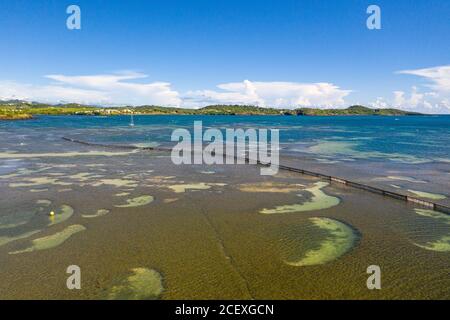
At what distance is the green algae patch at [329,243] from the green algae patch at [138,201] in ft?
41.4

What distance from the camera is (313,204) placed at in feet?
89.1

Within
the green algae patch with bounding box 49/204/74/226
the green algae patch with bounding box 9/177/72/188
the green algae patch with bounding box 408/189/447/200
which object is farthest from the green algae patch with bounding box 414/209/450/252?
A: the green algae patch with bounding box 9/177/72/188

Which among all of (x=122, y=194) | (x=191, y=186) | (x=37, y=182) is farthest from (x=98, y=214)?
(x=37, y=182)

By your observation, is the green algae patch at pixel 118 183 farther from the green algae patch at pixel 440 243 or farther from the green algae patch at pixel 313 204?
the green algae patch at pixel 440 243

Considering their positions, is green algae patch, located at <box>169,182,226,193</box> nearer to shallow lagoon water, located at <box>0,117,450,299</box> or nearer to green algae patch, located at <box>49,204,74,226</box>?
shallow lagoon water, located at <box>0,117,450,299</box>

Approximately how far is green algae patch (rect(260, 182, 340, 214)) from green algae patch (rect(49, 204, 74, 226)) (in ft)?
44.1

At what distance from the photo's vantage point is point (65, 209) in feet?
80.9

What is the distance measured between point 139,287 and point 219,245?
559cm

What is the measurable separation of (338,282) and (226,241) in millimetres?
6655

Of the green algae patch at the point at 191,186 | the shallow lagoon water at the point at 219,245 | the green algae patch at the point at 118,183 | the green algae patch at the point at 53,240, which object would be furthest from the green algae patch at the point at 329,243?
the green algae patch at the point at 118,183

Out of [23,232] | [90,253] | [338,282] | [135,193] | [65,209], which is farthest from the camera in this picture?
[135,193]

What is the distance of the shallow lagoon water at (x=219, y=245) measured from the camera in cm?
1428
